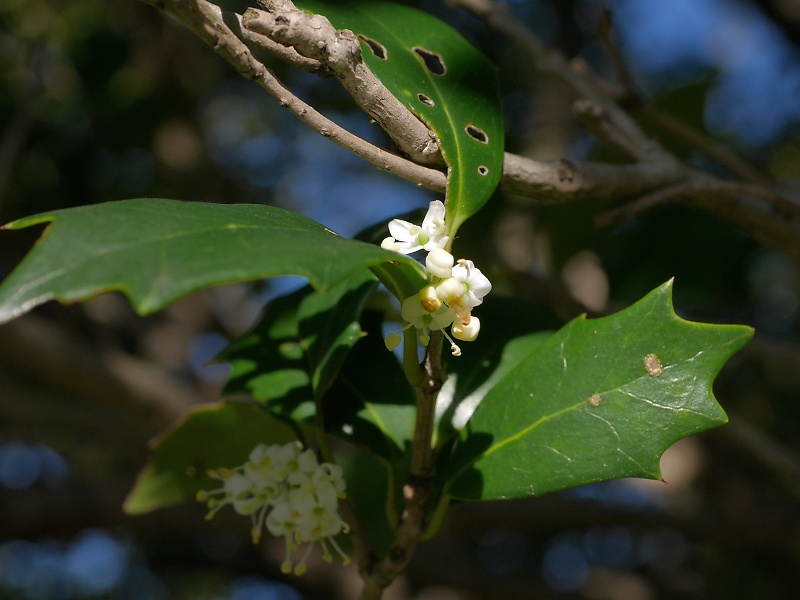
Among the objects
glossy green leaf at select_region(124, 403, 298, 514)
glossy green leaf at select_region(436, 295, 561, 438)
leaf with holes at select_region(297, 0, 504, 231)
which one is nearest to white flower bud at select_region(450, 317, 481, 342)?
leaf with holes at select_region(297, 0, 504, 231)

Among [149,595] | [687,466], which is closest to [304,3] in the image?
[687,466]

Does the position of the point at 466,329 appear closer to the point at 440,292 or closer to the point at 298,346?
the point at 440,292

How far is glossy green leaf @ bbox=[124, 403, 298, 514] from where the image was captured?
1175 millimetres

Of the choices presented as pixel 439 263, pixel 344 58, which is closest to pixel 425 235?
pixel 439 263

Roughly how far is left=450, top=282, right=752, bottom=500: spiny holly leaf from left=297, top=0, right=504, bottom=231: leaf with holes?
0.20 meters

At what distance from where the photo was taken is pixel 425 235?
0.85 m

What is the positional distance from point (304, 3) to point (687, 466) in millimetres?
2140

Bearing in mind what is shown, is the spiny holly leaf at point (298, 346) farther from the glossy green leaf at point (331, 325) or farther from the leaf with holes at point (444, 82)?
the leaf with holes at point (444, 82)

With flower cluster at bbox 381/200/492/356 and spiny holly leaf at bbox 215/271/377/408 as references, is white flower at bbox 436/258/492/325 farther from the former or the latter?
spiny holly leaf at bbox 215/271/377/408

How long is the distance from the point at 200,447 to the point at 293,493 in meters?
0.27

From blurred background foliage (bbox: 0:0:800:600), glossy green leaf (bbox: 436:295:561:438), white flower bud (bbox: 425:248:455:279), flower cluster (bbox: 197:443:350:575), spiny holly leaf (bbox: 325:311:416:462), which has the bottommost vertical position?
blurred background foliage (bbox: 0:0:800:600)

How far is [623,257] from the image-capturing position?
1.75 m

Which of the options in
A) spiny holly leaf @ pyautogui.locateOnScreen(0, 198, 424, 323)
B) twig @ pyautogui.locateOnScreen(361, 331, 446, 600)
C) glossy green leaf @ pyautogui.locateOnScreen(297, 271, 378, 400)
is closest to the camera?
spiny holly leaf @ pyautogui.locateOnScreen(0, 198, 424, 323)

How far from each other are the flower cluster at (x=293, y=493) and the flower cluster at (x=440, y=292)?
0.26 metres
